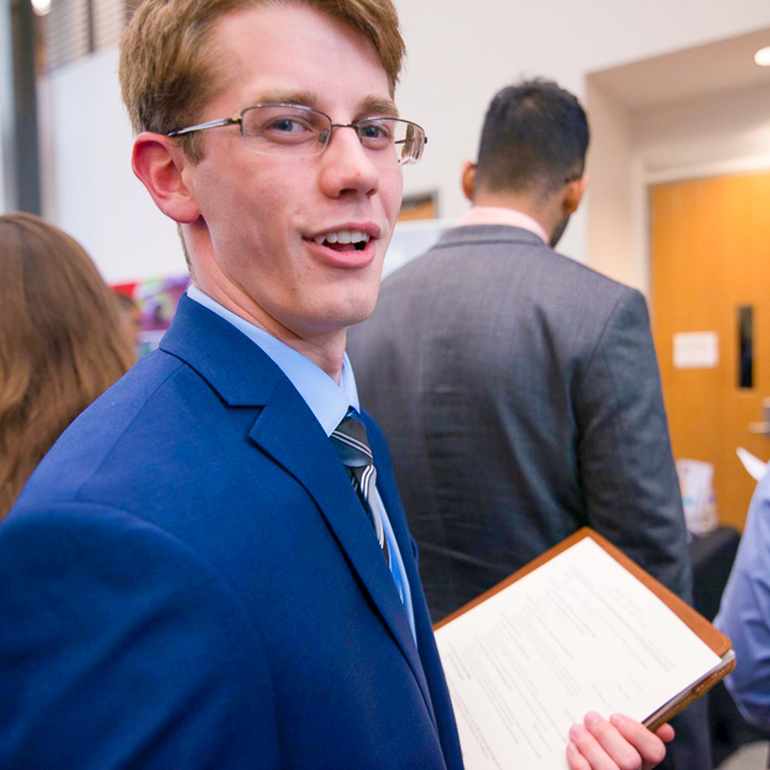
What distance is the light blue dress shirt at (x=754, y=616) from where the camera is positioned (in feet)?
3.81

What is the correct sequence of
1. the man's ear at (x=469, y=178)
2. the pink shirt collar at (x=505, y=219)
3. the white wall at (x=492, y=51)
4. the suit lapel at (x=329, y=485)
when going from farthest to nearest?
the white wall at (x=492, y=51)
the man's ear at (x=469, y=178)
the pink shirt collar at (x=505, y=219)
the suit lapel at (x=329, y=485)

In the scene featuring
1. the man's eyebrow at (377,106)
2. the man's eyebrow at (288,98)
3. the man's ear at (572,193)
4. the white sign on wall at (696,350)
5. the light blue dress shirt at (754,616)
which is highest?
the man's ear at (572,193)

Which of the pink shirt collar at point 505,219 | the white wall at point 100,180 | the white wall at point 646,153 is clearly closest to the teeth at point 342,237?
the pink shirt collar at point 505,219

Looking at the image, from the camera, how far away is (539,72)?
3.18 meters

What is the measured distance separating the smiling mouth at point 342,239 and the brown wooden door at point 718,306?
331 cm

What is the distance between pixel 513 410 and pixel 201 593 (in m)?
0.95

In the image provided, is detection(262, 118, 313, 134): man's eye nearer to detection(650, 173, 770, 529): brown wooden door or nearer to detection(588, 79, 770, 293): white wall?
detection(588, 79, 770, 293): white wall

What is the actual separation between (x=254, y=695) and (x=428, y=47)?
3.64 meters

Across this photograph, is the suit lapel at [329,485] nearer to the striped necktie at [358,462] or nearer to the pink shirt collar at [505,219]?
the striped necktie at [358,462]

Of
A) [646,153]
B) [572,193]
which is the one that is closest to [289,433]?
[572,193]

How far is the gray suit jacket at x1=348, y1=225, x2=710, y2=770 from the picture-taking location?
4.17ft

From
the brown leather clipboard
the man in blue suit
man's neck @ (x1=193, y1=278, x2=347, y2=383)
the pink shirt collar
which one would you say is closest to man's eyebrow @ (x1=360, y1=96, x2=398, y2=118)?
the man in blue suit

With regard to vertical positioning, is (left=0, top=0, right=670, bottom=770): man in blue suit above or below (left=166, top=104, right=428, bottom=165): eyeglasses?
below

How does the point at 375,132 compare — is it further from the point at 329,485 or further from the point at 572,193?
the point at 572,193
